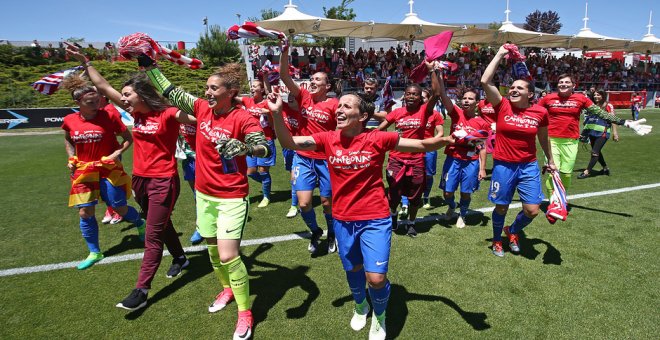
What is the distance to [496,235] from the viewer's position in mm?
5375

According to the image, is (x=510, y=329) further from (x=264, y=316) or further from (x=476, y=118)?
(x=476, y=118)

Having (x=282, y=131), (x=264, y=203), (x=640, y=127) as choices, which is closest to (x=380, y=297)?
(x=282, y=131)

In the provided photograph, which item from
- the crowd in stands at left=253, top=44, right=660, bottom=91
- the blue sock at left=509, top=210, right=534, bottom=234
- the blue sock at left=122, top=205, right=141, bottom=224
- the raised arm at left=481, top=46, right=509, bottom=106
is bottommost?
the blue sock at left=509, top=210, right=534, bottom=234

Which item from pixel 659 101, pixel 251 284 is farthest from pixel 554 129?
pixel 659 101

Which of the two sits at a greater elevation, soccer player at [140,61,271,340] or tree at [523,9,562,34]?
tree at [523,9,562,34]

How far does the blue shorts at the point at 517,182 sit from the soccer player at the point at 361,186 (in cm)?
239

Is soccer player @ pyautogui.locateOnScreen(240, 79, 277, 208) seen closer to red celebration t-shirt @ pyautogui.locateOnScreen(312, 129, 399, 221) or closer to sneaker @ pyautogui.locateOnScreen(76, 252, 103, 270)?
sneaker @ pyautogui.locateOnScreen(76, 252, 103, 270)

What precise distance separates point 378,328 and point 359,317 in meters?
0.30

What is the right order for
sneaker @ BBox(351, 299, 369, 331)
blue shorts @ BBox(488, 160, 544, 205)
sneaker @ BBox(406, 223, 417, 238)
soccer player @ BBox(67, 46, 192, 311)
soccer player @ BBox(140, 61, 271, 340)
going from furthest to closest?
sneaker @ BBox(406, 223, 417, 238)
blue shorts @ BBox(488, 160, 544, 205)
soccer player @ BBox(67, 46, 192, 311)
sneaker @ BBox(351, 299, 369, 331)
soccer player @ BBox(140, 61, 271, 340)

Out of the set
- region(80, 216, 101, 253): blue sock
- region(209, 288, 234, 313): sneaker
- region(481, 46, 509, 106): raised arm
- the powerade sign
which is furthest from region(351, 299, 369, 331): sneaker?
the powerade sign

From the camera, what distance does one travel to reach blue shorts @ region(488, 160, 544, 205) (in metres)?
5.04

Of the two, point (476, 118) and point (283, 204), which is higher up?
point (476, 118)

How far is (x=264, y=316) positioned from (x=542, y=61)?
3845 centimetres

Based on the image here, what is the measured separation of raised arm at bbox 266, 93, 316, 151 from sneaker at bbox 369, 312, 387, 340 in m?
1.73
